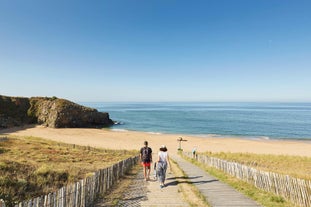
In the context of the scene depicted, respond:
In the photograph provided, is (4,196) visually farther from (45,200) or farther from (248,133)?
(248,133)

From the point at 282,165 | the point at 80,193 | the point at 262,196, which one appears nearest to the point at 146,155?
the point at 80,193

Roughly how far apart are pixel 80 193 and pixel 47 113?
245 ft

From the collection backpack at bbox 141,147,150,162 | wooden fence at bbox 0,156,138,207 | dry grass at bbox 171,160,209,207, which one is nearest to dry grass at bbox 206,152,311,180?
dry grass at bbox 171,160,209,207

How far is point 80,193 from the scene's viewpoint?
23.9 ft

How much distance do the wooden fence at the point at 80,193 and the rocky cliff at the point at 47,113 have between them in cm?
6572

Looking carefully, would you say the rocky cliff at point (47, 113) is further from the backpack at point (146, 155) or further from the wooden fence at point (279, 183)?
the wooden fence at point (279, 183)

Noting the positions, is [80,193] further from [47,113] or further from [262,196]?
[47,113]

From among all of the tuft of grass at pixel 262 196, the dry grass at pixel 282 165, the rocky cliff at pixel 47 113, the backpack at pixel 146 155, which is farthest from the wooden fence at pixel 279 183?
the rocky cliff at pixel 47 113

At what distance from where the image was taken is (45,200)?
5.48m

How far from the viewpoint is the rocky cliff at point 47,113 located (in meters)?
70.4

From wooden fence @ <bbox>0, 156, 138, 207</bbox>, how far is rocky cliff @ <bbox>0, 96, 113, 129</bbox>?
216 ft

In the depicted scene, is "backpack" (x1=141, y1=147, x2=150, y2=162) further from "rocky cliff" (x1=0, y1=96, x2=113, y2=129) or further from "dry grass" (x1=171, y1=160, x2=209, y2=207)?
"rocky cliff" (x1=0, y1=96, x2=113, y2=129)

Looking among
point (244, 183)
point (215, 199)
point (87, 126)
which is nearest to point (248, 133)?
point (87, 126)

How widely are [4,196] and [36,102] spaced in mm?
81894
